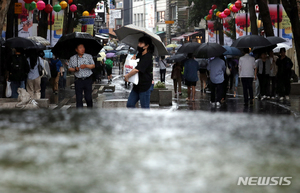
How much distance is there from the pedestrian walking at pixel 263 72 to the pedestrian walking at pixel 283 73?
1.26 feet

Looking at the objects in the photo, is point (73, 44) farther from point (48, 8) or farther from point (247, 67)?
point (48, 8)

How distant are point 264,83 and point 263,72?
435mm

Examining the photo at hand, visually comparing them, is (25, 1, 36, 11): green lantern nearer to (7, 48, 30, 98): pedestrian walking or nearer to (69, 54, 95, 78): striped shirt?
(7, 48, 30, 98): pedestrian walking

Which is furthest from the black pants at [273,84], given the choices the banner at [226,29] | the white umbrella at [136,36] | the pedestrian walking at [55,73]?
the banner at [226,29]

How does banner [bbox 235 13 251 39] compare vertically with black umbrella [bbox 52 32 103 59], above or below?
above

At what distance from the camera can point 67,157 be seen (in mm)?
2494

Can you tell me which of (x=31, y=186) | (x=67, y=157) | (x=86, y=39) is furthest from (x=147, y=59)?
(x=31, y=186)

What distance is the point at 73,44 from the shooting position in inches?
448

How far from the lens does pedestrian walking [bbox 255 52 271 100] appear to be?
699 inches

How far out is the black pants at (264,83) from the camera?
58.8 feet

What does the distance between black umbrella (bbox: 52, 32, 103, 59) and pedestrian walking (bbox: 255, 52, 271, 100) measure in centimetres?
816

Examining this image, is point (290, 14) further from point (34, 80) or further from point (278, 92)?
point (34, 80)

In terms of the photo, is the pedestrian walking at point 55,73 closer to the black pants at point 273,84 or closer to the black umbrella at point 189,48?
the black umbrella at point 189,48

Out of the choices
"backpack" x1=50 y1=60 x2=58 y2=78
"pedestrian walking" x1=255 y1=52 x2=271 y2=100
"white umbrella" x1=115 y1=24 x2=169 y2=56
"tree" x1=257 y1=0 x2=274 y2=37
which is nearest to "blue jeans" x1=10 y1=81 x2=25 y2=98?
"white umbrella" x1=115 y1=24 x2=169 y2=56
